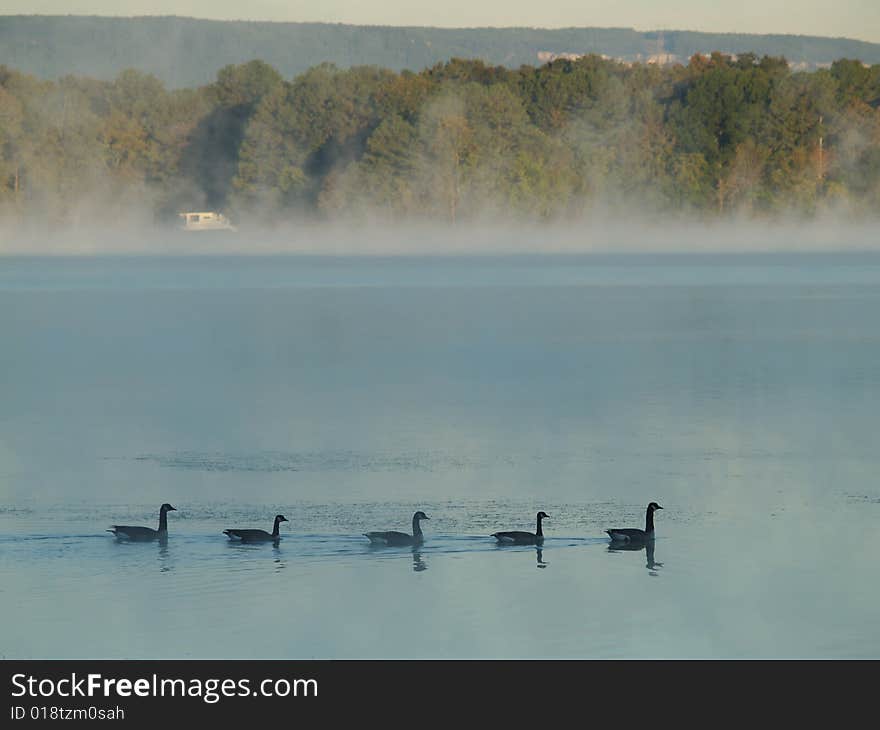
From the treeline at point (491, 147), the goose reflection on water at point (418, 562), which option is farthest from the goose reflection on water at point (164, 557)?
the treeline at point (491, 147)

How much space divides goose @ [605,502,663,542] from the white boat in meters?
146

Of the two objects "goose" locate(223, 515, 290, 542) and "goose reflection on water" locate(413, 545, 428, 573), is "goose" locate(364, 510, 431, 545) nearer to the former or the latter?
"goose reflection on water" locate(413, 545, 428, 573)

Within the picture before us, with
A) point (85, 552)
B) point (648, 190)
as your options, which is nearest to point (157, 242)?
point (648, 190)

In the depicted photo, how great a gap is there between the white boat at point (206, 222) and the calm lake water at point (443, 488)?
114m

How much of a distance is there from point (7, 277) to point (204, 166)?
220ft

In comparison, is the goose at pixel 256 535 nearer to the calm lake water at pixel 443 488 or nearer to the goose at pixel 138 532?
the calm lake water at pixel 443 488

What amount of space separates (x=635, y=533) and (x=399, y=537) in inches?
98.0

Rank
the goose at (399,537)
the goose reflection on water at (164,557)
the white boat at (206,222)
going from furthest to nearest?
the white boat at (206,222) → the goose at (399,537) → the goose reflection on water at (164,557)

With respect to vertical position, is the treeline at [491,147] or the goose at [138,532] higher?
the treeline at [491,147]

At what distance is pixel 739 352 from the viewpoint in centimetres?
4312

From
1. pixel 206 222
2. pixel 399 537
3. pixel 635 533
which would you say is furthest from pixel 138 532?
pixel 206 222

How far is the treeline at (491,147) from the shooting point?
461ft

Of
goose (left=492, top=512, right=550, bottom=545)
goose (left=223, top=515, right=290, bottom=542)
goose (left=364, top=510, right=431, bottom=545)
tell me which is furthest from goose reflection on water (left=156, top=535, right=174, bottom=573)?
goose (left=492, top=512, right=550, bottom=545)
